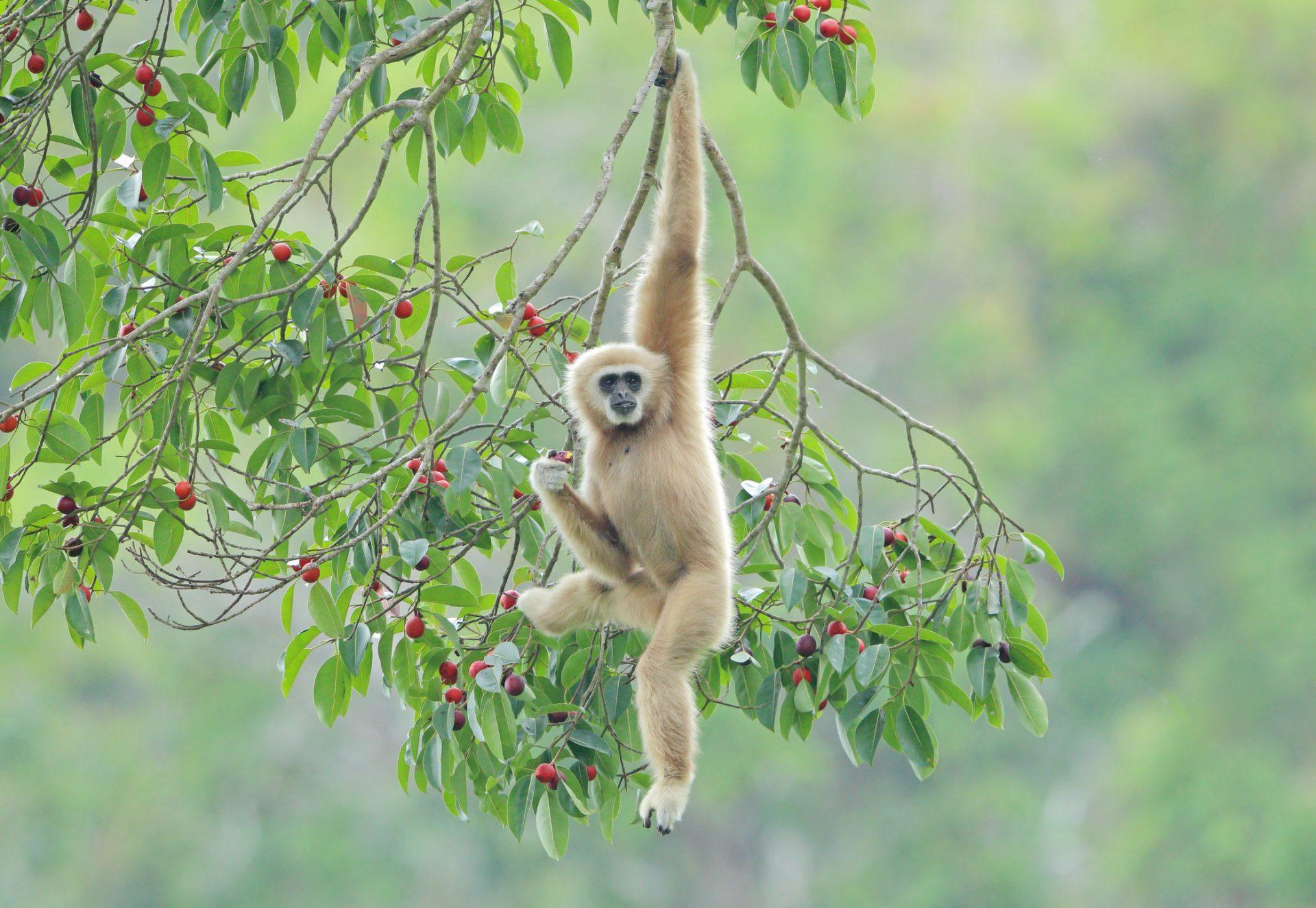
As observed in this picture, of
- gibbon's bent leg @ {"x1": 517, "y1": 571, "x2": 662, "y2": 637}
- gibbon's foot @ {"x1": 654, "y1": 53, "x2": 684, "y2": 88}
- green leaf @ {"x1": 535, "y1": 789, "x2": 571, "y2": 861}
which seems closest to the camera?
green leaf @ {"x1": 535, "y1": 789, "x2": 571, "y2": 861}

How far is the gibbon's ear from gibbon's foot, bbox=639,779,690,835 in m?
0.94

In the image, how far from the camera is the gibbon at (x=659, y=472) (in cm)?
338

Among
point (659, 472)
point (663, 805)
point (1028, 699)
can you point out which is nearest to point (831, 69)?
point (659, 472)

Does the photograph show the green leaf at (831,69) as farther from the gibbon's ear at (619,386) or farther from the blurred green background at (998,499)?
the blurred green background at (998,499)

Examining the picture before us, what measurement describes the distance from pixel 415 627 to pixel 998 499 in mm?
13251

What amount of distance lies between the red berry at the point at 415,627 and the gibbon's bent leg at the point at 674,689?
525 mm

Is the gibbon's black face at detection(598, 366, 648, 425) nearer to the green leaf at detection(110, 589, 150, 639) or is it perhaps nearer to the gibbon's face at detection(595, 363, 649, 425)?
the gibbon's face at detection(595, 363, 649, 425)

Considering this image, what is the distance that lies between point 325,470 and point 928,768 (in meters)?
1.70

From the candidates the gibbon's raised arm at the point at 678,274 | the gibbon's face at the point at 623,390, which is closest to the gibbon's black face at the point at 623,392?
the gibbon's face at the point at 623,390

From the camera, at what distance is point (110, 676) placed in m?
16.6

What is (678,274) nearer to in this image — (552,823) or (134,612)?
(552,823)

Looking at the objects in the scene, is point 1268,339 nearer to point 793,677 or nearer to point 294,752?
point 294,752

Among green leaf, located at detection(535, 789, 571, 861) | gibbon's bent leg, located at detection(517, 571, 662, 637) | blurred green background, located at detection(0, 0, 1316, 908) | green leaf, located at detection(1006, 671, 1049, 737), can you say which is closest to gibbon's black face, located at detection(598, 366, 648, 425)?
gibbon's bent leg, located at detection(517, 571, 662, 637)

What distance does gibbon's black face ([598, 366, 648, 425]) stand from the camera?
137 inches
